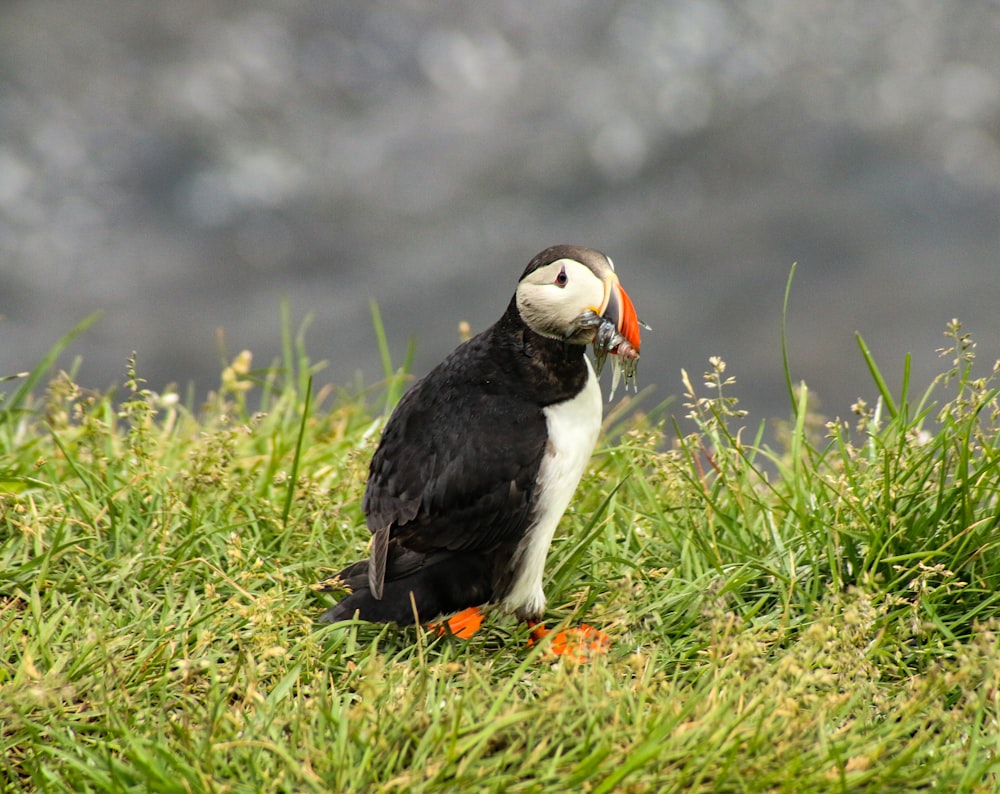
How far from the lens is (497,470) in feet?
10.6

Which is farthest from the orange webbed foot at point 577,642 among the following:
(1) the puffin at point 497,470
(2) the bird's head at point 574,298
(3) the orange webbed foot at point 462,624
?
(2) the bird's head at point 574,298

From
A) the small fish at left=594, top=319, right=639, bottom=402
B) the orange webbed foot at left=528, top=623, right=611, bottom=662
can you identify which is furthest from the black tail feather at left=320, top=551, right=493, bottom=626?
the small fish at left=594, top=319, right=639, bottom=402

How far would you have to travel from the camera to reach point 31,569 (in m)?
3.41

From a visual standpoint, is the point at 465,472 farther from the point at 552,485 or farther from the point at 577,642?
the point at 577,642

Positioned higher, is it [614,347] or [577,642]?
[614,347]

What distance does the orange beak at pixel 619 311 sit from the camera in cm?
310

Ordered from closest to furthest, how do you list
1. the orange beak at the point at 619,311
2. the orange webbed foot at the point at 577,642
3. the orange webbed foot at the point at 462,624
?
the orange webbed foot at the point at 577,642 < the orange beak at the point at 619,311 < the orange webbed foot at the point at 462,624

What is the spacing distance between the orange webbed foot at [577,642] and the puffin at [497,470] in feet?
0.04

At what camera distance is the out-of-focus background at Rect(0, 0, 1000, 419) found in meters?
8.48

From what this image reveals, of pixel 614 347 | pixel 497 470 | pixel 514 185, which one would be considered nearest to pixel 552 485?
pixel 497 470

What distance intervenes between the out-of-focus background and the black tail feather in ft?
15.8

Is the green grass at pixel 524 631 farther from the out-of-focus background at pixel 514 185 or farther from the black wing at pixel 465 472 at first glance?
the out-of-focus background at pixel 514 185

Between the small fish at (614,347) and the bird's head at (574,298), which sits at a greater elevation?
the bird's head at (574,298)

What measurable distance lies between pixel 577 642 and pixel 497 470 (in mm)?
539
